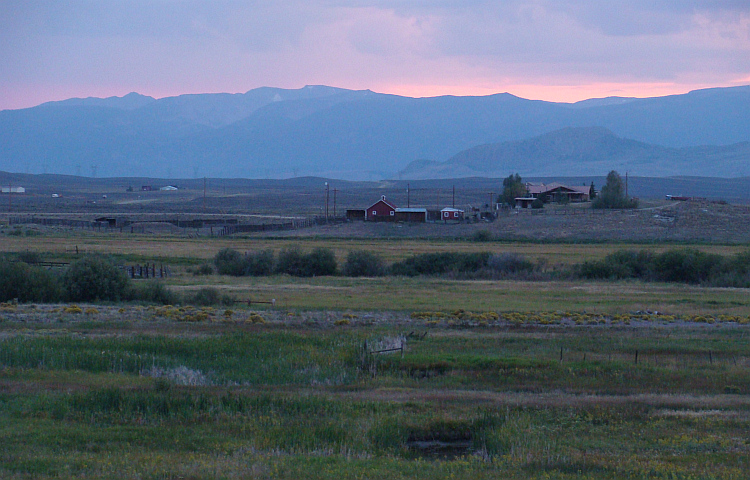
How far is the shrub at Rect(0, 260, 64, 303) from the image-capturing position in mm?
32062

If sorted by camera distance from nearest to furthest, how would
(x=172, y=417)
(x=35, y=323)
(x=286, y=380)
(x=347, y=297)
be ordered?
1. (x=172, y=417)
2. (x=286, y=380)
3. (x=35, y=323)
4. (x=347, y=297)

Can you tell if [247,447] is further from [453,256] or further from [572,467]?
[453,256]

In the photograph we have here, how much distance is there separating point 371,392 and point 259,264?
116ft

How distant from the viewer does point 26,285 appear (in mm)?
32281

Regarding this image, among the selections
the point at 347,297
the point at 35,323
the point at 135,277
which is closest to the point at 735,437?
the point at 35,323

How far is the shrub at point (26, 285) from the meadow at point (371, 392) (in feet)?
12.6

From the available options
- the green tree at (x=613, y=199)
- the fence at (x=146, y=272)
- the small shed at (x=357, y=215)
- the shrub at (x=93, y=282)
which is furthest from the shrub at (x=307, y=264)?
the green tree at (x=613, y=199)

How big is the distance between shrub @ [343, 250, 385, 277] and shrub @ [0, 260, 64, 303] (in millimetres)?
20155

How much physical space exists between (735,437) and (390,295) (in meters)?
25.1

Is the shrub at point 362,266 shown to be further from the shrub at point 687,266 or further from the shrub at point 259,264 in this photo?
the shrub at point 687,266

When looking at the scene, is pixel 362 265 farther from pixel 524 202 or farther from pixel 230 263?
pixel 524 202

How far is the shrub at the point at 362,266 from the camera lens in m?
49.2

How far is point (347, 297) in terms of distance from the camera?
117ft

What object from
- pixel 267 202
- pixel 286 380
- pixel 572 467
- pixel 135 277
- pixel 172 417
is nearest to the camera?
pixel 572 467
